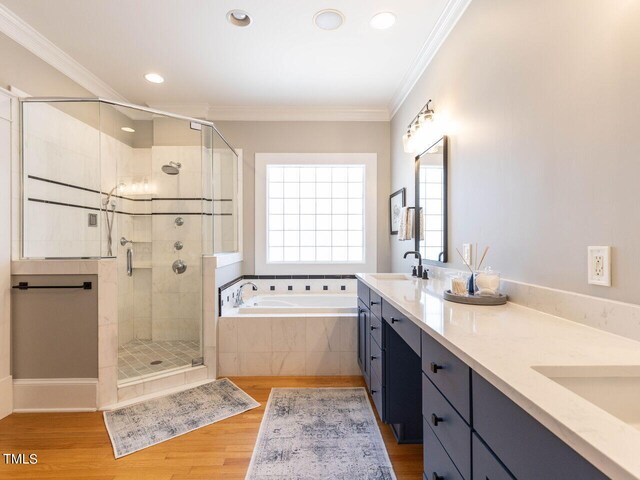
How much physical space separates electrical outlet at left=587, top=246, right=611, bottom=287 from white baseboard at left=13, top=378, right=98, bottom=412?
2.83m

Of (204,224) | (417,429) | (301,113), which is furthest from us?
(301,113)

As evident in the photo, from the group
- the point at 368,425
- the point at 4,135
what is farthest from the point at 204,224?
the point at 368,425

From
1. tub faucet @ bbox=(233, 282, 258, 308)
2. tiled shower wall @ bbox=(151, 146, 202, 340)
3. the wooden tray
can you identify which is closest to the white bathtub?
tub faucet @ bbox=(233, 282, 258, 308)

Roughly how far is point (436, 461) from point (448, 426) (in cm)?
21

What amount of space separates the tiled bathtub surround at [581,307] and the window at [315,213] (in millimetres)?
2256

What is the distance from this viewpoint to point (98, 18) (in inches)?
Result: 84.4

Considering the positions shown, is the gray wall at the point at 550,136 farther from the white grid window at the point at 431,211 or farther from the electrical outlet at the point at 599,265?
the white grid window at the point at 431,211

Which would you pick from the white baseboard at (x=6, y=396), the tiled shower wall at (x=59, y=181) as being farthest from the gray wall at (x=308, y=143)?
the white baseboard at (x=6, y=396)

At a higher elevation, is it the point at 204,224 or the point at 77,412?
the point at 204,224

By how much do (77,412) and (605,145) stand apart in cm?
315

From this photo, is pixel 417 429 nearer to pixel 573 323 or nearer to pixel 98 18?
pixel 573 323

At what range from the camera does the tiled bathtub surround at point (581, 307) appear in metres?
0.92

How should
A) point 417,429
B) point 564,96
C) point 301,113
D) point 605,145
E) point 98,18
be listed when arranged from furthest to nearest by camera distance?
1. point 301,113
2. point 98,18
3. point 417,429
4. point 564,96
5. point 605,145

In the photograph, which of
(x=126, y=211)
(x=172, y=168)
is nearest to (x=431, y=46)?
(x=172, y=168)
